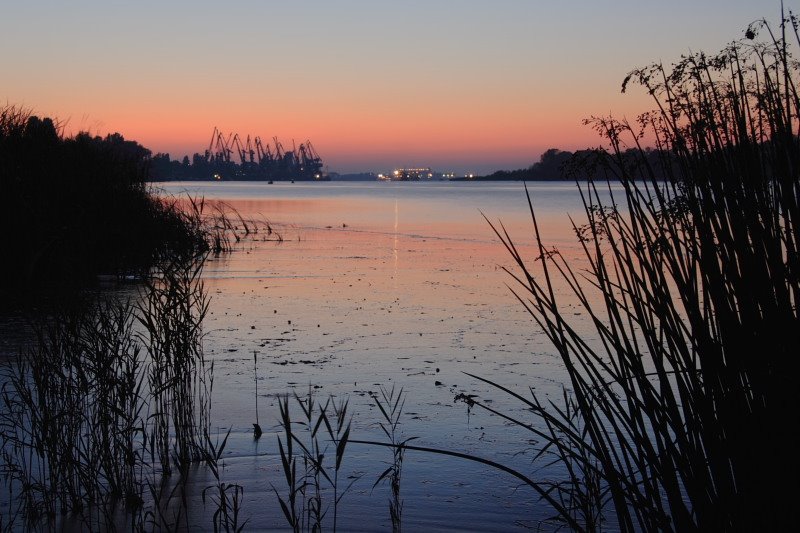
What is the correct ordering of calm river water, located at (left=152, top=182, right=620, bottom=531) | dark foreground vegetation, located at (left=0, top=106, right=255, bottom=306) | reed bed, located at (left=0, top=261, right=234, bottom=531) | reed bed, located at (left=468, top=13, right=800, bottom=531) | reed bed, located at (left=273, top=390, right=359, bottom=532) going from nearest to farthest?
reed bed, located at (left=468, top=13, right=800, bottom=531)
reed bed, located at (left=273, top=390, right=359, bottom=532)
reed bed, located at (left=0, top=261, right=234, bottom=531)
calm river water, located at (left=152, top=182, right=620, bottom=531)
dark foreground vegetation, located at (left=0, top=106, right=255, bottom=306)

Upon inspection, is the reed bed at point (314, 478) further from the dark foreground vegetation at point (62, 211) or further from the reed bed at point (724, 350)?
the dark foreground vegetation at point (62, 211)

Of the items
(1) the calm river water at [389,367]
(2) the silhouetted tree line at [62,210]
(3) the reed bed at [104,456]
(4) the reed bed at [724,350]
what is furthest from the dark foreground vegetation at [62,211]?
(4) the reed bed at [724,350]

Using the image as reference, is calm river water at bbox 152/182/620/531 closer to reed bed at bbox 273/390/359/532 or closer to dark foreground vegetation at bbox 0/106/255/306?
reed bed at bbox 273/390/359/532

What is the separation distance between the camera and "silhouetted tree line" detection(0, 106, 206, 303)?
41.2 ft

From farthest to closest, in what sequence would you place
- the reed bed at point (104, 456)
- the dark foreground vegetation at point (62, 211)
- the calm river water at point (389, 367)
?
the dark foreground vegetation at point (62, 211), the calm river water at point (389, 367), the reed bed at point (104, 456)

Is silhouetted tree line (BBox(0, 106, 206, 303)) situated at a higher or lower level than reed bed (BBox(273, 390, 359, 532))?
higher

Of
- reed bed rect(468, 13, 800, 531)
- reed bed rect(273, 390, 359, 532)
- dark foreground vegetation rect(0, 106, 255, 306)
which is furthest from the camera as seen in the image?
dark foreground vegetation rect(0, 106, 255, 306)

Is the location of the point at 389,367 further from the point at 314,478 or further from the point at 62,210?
the point at 62,210

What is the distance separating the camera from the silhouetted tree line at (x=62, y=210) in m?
12.6

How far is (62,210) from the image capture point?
13.6 meters

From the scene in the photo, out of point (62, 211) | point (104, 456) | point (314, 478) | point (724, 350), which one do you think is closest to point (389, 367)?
point (314, 478)

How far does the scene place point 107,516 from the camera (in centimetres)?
455

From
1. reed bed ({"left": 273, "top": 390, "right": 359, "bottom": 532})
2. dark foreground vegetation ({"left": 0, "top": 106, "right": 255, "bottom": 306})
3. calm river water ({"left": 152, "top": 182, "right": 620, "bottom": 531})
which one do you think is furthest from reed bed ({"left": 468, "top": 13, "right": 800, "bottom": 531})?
dark foreground vegetation ({"left": 0, "top": 106, "right": 255, "bottom": 306})

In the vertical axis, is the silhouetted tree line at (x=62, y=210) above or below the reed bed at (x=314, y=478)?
above
